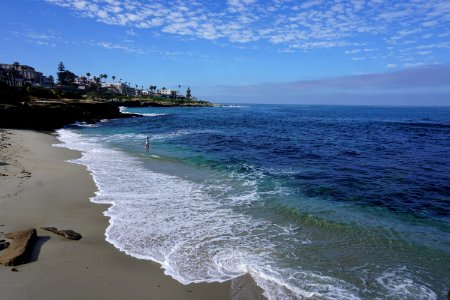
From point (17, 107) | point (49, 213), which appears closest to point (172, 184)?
point (49, 213)

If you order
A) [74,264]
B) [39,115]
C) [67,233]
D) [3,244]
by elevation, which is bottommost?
[74,264]

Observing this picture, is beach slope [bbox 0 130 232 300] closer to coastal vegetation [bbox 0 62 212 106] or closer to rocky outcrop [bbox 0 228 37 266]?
rocky outcrop [bbox 0 228 37 266]

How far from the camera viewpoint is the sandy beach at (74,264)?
6.70 m

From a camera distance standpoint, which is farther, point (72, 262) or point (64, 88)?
point (64, 88)

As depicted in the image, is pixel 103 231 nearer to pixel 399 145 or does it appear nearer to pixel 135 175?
pixel 135 175

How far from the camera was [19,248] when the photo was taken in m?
7.88

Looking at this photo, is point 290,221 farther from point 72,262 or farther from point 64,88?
point 64,88

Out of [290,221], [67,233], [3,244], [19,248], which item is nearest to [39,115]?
[67,233]

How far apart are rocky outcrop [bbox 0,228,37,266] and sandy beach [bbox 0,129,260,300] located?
0.54ft

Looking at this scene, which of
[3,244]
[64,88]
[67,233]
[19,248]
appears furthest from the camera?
[64,88]

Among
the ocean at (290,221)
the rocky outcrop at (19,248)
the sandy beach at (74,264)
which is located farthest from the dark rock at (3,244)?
the ocean at (290,221)

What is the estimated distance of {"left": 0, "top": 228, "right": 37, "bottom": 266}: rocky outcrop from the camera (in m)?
7.39

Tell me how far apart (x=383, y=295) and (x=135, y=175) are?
13.0 metres

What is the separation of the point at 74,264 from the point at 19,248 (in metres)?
1.41
